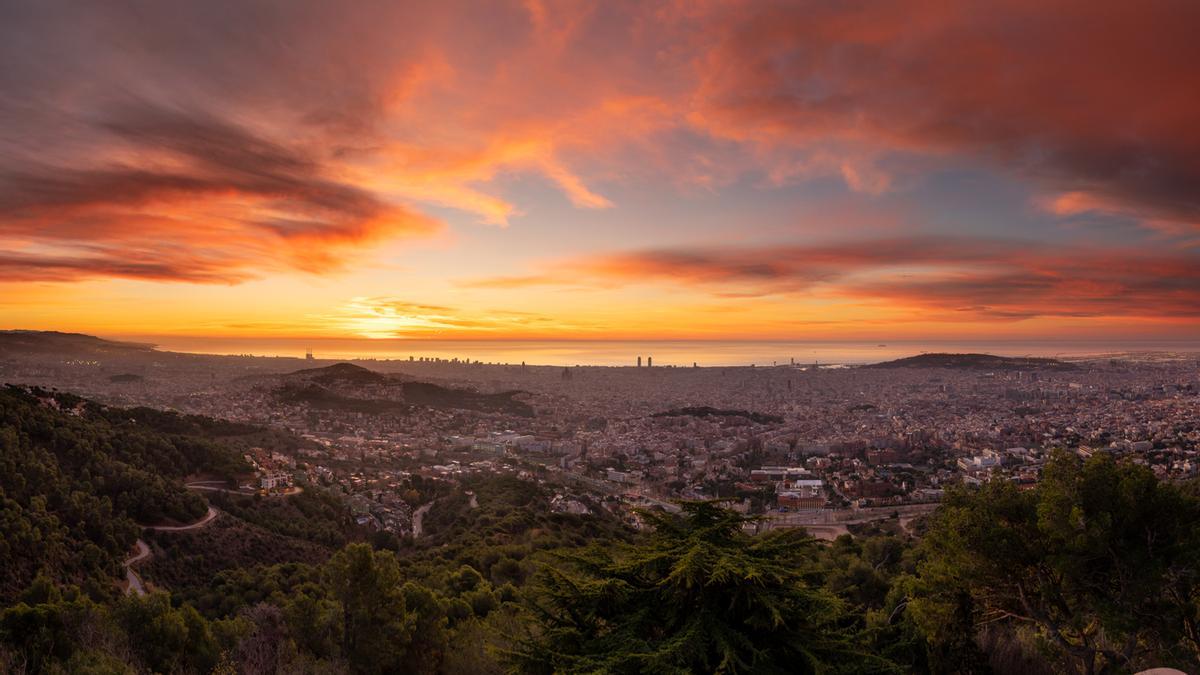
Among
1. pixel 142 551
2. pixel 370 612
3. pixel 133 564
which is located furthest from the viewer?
pixel 142 551

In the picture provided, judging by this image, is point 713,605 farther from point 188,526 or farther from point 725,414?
point 725,414

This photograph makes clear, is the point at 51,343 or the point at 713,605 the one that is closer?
the point at 713,605

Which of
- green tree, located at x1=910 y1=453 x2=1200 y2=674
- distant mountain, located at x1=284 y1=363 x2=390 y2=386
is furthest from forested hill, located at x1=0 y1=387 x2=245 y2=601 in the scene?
distant mountain, located at x1=284 y1=363 x2=390 y2=386

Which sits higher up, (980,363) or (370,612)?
(980,363)

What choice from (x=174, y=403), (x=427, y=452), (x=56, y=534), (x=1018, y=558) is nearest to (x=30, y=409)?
(x=56, y=534)

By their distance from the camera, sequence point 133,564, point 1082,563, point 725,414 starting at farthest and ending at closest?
point 725,414
point 133,564
point 1082,563

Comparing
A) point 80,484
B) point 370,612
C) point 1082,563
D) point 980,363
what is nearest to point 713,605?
point 1082,563

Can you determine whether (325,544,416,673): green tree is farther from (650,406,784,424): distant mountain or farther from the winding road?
(650,406,784,424): distant mountain
